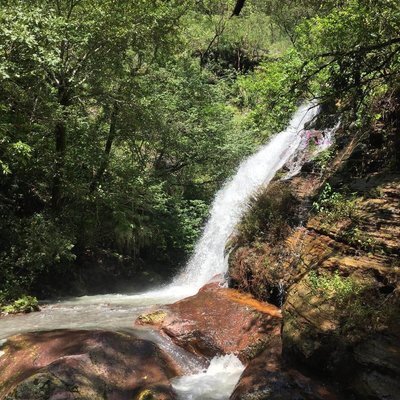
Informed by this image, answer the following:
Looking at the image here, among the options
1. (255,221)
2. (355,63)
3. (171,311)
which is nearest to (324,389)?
(171,311)

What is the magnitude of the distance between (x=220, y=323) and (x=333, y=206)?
8.66 ft

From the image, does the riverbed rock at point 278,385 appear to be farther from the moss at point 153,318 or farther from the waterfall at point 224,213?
the waterfall at point 224,213

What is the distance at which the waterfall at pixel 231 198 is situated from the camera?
45.3 feet

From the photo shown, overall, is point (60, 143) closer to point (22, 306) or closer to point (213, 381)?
point (22, 306)

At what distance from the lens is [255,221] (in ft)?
30.6

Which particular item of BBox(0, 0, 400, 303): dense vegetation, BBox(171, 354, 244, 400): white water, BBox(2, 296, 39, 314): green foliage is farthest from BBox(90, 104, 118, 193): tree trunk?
BBox(171, 354, 244, 400): white water

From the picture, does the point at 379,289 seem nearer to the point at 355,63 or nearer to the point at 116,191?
the point at 355,63

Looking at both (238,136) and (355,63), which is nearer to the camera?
(355,63)

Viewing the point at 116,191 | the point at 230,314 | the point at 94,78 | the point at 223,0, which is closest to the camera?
the point at 230,314

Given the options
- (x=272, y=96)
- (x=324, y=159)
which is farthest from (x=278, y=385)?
(x=324, y=159)

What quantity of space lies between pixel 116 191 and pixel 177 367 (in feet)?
25.7

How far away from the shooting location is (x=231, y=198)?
1636 centimetres

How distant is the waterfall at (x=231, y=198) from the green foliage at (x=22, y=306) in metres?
4.39

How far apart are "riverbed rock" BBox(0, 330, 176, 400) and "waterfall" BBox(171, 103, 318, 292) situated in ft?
21.2
